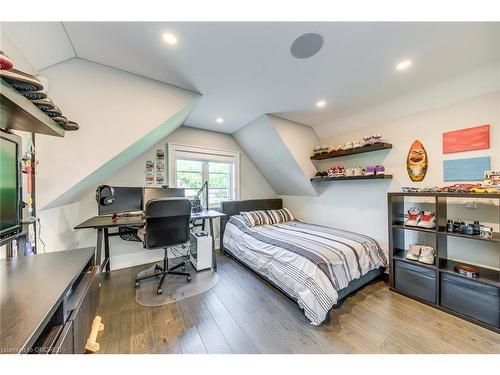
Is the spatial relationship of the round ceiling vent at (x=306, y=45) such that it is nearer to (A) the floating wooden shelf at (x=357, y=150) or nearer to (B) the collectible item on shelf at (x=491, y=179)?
(A) the floating wooden shelf at (x=357, y=150)

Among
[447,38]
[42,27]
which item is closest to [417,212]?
[447,38]

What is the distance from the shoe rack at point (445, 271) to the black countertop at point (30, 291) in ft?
9.55

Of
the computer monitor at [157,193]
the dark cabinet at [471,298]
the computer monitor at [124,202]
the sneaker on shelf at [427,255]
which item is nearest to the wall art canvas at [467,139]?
the sneaker on shelf at [427,255]

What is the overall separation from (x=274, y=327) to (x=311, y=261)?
0.68 metres

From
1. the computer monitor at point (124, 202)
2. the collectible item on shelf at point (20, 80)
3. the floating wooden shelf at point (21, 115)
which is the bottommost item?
the computer monitor at point (124, 202)

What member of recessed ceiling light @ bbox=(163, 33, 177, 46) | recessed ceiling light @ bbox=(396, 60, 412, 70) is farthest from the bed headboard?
recessed ceiling light @ bbox=(396, 60, 412, 70)

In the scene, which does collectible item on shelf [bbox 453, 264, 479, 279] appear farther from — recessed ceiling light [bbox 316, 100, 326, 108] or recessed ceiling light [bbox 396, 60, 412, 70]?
recessed ceiling light [bbox 316, 100, 326, 108]

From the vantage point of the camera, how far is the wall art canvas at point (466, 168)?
1.83 meters

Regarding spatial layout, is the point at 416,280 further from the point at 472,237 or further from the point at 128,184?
the point at 128,184

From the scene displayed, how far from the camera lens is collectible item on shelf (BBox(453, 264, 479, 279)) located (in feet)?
5.49

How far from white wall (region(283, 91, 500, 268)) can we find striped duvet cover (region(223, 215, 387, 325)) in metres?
0.53

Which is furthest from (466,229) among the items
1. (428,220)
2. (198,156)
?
(198,156)
